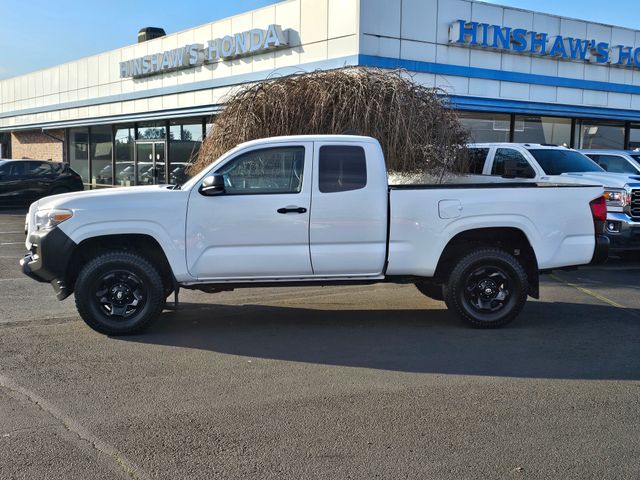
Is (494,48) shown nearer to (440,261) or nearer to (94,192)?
(440,261)

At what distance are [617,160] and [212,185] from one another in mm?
10701

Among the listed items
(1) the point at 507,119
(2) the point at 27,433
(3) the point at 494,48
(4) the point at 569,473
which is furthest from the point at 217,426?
(1) the point at 507,119

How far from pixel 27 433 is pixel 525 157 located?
994 centimetres

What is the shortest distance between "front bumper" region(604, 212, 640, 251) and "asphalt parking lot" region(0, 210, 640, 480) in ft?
12.1

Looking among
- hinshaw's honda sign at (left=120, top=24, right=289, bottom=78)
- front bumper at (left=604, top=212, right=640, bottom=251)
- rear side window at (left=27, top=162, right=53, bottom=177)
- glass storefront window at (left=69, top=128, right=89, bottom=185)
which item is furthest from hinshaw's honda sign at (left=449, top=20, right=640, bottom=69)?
glass storefront window at (left=69, top=128, right=89, bottom=185)

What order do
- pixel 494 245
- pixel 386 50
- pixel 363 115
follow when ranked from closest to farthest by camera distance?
pixel 494 245 < pixel 363 115 < pixel 386 50

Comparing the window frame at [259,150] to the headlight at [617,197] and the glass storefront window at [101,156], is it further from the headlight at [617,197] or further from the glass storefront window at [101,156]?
the glass storefront window at [101,156]

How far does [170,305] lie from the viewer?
779 cm

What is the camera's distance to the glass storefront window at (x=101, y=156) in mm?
28281

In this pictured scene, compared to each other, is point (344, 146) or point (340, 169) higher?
point (344, 146)

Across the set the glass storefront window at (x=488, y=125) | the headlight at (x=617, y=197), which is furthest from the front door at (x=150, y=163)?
the headlight at (x=617, y=197)

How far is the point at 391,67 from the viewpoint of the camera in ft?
51.0

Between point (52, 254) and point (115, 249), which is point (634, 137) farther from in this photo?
point (52, 254)

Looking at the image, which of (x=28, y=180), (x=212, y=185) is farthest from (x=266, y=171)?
(x=28, y=180)
